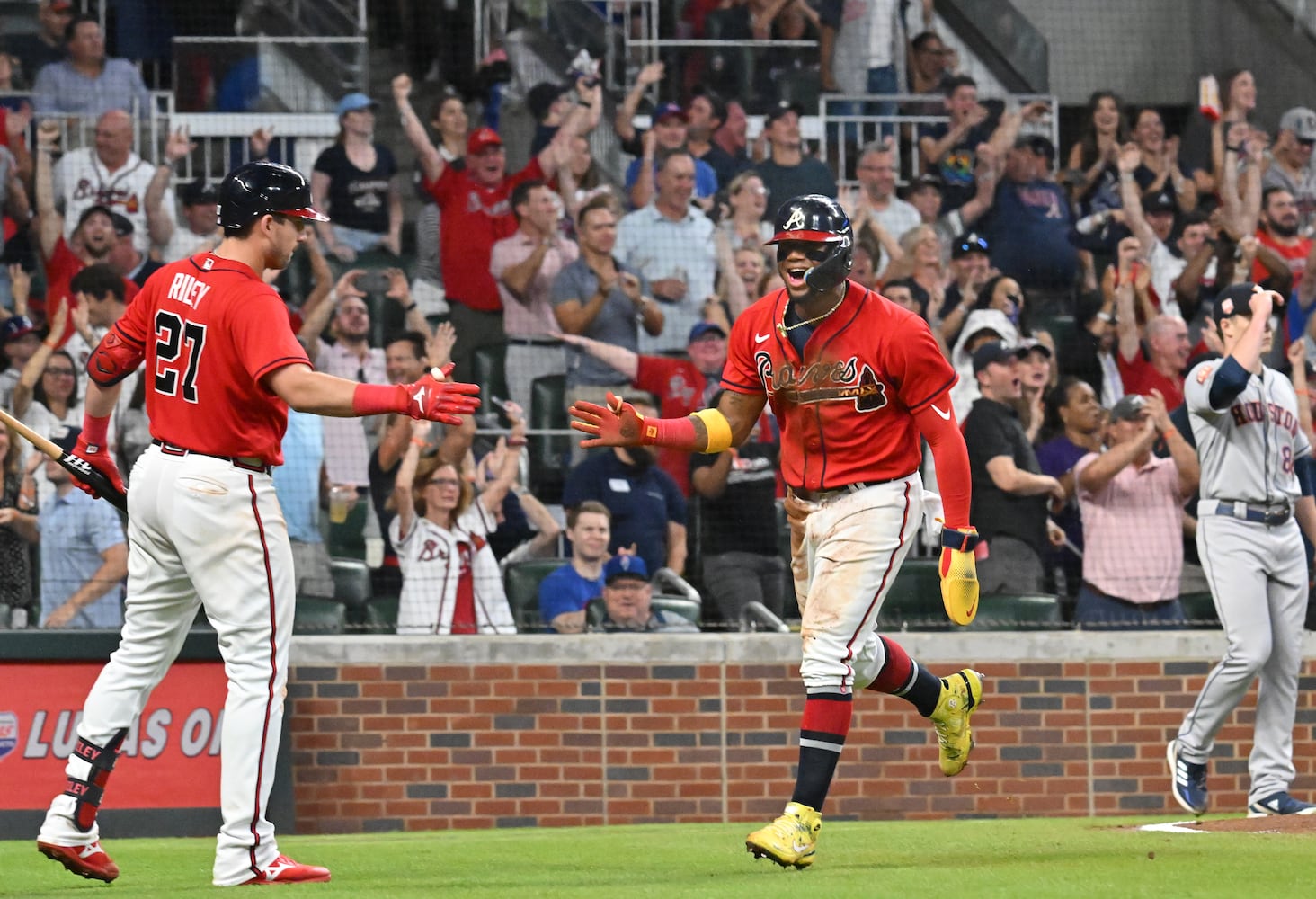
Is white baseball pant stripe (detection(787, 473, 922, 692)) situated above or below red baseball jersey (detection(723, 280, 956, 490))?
below

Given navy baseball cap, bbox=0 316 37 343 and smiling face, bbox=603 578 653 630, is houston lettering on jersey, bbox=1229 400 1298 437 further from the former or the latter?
navy baseball cap, bbox=0 316 37 343

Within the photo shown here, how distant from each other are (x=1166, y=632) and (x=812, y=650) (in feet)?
13.7

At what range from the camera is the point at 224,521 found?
4.89 m

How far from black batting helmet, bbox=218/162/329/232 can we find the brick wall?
393cm

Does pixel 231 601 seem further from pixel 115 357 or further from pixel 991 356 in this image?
pixel 991 356

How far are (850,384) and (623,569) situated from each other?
12.0 ft

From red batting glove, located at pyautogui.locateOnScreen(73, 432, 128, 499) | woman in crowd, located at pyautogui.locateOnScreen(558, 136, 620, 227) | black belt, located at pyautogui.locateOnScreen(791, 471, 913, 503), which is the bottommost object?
black belt, located at pyautogui.locateOnScreen(791, 471, 913, 503)

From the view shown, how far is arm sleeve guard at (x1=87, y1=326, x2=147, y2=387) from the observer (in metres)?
5.27

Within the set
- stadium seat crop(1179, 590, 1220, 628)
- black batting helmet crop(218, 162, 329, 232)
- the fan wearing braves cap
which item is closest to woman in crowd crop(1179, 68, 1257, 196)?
stadium seat crop(1179, 590, 1220, 628)

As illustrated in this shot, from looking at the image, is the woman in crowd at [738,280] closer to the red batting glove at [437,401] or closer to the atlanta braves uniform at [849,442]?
the atlanta braves uniform at [849,442]

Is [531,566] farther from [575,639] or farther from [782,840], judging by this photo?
[782,840]

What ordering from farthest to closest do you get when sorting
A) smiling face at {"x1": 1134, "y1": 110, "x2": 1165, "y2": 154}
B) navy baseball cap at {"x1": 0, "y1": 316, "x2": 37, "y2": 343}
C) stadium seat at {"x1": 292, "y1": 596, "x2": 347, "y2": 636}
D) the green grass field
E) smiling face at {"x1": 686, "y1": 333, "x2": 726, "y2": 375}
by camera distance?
1. smiling face at {"x1": 1134, "y1": 110, "x2": 1165, "y2": 154}
2. smiling face at {"x1": 686, "y1": 333, "x2": 726, "y2": 375}
3. navy baseball cap at {"x1": 0, "y1": 316, "x2": 37, "y2": 343}
4. stadium seat at {"x1": 292, "y1": 596, "x2": 347, "y2": 636}
5. the green grass field

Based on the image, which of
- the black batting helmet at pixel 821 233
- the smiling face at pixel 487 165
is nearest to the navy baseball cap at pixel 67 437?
the smiling face at pixel 487 165

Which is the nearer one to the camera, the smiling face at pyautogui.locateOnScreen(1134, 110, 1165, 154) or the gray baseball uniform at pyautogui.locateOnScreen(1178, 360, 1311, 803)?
the gray baseball uniform at pyautogui.locateOnScreen(1178, 360, 1311, 803)
